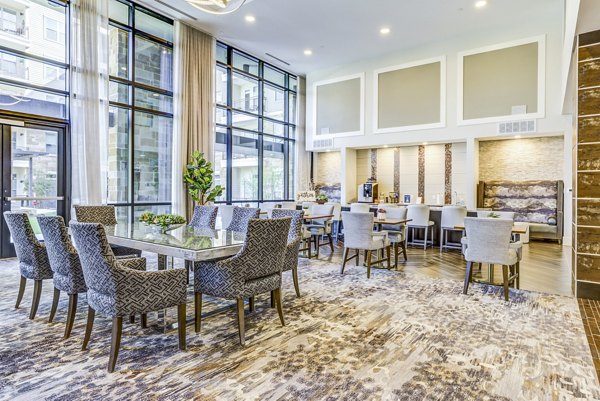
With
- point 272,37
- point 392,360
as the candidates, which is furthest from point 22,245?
point 272,37

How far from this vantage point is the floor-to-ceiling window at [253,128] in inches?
367

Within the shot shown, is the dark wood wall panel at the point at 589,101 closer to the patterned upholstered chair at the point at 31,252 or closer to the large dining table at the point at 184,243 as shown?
the large dining table at the point at 184,243

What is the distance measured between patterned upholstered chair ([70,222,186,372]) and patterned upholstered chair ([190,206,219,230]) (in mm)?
2352

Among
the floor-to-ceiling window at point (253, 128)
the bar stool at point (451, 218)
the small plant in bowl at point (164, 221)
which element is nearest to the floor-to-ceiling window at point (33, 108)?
the small plant in bowl at point (164, 221)

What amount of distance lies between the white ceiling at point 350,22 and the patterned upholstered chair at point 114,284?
618 cm

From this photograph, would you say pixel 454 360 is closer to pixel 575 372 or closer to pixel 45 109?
pixel 575 372

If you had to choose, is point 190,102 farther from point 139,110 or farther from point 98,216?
point 98,216

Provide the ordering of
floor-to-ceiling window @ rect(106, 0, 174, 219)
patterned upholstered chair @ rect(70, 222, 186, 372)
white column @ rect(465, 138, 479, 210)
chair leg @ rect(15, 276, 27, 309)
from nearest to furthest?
patterned upholstered chair @ rect(70, 222, 186, 372), chair leg @ rect(15, 276, 27, 309), floor-to-ceiling window @ rect(106, 0, 174, 219), white column @ rect(465, 138, 479, 210)

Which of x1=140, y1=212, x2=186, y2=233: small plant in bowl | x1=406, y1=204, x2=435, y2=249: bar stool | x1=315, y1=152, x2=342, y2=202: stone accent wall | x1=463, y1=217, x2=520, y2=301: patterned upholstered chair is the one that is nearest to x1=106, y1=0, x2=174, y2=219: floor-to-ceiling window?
x1=140, y1=212, x2=186, y2=233: small plant in bowl

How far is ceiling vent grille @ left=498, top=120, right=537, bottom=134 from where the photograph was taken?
26.2 feet

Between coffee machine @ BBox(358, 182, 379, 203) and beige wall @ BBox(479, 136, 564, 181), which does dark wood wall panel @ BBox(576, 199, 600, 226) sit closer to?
beige wall @ BBox(479, 136, 564, 181)

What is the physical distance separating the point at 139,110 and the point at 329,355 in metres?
6.51

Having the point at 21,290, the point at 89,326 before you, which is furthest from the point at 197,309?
the point at 21,290

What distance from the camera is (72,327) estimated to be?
3098 mm
